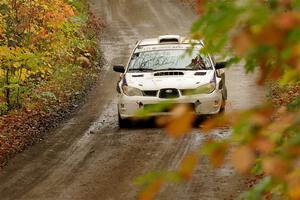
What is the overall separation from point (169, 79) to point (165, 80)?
89 millimetres

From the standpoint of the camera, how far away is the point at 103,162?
998 cm

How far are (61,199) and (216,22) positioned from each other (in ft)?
21.2

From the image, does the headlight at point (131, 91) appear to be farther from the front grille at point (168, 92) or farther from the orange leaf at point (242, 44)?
the orange leaf at point (242, 44)

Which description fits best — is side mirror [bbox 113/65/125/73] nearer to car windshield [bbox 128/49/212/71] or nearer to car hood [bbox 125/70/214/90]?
car windshield [bbox 128/49/212/71]

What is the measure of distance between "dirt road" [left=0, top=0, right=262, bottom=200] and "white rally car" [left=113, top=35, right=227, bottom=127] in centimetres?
61

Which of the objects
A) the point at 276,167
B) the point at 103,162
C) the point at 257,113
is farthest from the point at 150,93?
the point at 276,167

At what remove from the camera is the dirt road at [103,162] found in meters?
8.30

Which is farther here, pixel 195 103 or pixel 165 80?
pixel 165 80

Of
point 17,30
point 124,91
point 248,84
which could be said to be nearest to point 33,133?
point 124,91

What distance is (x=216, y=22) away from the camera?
1979mm

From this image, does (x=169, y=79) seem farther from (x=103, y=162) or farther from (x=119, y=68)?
(x=103, y=162)

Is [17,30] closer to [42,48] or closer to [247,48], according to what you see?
[42,48]

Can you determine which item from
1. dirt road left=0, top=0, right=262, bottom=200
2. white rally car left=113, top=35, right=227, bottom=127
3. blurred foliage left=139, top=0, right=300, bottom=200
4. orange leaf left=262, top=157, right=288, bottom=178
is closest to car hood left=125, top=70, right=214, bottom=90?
white rally car left=113, top=35, right=227, bottom=127

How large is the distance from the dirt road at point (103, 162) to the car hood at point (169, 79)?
0.90m
